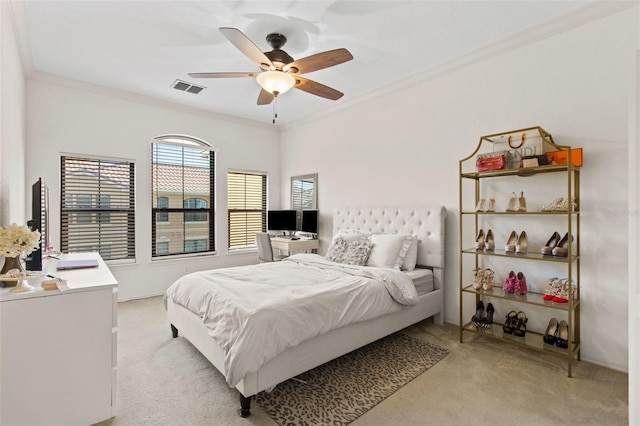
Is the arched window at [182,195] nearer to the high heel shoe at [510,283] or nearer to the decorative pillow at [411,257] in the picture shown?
the decorative pillow at [411,257]

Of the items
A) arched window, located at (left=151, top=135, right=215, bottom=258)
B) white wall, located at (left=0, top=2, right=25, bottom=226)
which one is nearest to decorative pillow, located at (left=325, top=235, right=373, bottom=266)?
arched window, located at (left=151, top=135, right=215, bottom=258)

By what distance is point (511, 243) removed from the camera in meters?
2.94

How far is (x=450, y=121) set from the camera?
353 cm

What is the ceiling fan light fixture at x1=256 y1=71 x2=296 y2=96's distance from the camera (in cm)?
273

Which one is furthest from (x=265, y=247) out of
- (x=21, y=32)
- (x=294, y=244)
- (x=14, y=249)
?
(x=21, y=32)

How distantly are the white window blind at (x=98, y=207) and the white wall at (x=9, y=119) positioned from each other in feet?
3.16

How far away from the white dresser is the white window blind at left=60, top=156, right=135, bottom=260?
2536 millimetres

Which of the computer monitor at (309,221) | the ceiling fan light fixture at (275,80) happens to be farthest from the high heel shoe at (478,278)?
the computer monitor at (309,221)

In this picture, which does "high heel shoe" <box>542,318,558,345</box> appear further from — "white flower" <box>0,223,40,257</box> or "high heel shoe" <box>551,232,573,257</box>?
"white flower" <box>0,223,40,257</box>

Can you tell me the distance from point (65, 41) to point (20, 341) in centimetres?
284

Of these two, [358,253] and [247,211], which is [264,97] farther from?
[247,211]

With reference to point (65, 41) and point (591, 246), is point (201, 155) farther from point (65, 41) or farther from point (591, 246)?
point (591, 246)

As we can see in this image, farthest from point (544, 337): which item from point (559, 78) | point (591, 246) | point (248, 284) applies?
point (248, 284)

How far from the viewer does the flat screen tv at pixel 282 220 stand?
5.45 m
